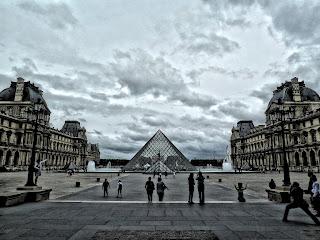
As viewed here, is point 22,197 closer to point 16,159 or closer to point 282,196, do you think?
point 282,196

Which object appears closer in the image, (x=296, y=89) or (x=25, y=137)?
(x=25, y=137)

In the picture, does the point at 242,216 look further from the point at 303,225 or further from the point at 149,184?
the point at 149,184

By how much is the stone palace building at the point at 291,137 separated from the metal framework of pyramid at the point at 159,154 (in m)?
19.0

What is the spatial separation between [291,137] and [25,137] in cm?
6270

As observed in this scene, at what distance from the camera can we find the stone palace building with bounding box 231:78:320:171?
5659cm

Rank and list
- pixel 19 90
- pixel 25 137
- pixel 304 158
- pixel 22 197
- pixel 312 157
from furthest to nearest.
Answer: pixel 19 90
pixel 25 137
pixel 304 158
pixel 312 157
pixel 22 197

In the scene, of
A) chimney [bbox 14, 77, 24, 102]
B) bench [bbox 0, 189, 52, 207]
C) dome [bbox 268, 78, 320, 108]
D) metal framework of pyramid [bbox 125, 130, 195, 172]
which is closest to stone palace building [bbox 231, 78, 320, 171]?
dome [bbox 268, 78, 320, 108]

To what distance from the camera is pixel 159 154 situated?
51.2 m

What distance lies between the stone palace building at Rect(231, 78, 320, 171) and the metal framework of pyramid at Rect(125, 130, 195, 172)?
62.5 feet

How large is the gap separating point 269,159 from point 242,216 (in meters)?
69.7

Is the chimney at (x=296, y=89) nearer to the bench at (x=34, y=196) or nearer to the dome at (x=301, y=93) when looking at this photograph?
the dome at (x=301, y=93)

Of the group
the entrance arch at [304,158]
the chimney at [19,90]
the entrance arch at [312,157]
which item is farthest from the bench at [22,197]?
the chimney at [19,90]

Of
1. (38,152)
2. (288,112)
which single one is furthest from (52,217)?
(38,152)

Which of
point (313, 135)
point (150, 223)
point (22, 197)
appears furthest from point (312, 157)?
point (22, 197)
